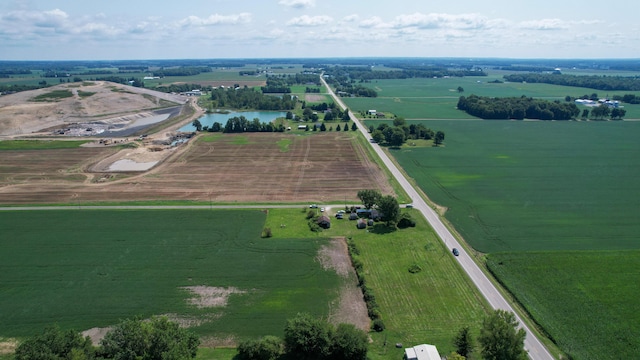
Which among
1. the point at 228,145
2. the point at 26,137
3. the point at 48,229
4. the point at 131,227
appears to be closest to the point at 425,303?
the point at 131,227

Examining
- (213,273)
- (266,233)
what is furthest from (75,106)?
(213,273)

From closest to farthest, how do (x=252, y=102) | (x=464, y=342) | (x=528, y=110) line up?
(x=464, y=342)
(x=528, y=110)
(x=252, y=102)

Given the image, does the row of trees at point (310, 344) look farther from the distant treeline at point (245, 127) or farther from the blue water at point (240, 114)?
the blue water at point (240, 114)

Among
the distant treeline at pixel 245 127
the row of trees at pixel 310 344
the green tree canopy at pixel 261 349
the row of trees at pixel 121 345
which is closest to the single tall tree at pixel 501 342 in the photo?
the row of trees at pixel 310 344

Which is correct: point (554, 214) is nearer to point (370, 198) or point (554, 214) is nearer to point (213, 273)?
point (370, 198)

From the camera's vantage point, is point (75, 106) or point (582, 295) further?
point (75, 106)

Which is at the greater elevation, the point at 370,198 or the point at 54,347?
the point at 370,198

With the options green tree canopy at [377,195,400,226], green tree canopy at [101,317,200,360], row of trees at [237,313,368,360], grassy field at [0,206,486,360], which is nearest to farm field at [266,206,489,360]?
grassy field at [0,206,486,360]
